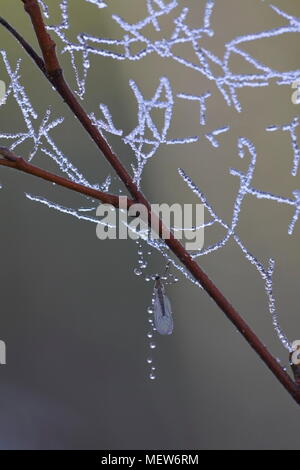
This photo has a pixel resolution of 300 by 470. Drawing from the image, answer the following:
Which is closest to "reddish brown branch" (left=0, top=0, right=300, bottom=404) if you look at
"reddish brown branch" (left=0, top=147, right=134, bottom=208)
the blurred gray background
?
"reddish brown branch" (left=0, top=147, right=134, bottom=208)

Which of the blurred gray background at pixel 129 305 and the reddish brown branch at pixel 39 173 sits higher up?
the blurred gray background at pixel 129 305

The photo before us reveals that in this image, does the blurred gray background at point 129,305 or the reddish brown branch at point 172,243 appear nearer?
the reddish brown branch at point 172,243

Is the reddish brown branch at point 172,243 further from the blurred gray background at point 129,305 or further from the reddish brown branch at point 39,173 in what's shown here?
the blurred gray background at point 129,305

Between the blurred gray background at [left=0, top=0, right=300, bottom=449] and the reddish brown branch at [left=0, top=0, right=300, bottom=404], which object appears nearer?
the reddish brown branch at [left=0, top=0, right=300, bottom=404]

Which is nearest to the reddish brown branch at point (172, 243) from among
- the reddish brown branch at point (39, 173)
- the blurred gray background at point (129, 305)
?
the reddish brown branch at point (39, 173)

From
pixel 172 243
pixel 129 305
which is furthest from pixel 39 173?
pixel 129 305

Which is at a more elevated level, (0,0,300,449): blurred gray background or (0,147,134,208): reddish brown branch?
(0,0,300,449): blurred gray background

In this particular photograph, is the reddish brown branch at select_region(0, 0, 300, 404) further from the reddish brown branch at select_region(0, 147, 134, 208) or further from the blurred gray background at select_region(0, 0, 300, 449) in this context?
the blurred gray background at select_region(0, 0, 300, 449)

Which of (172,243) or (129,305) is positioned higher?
(129,305)

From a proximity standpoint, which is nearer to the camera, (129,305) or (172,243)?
(172,243)

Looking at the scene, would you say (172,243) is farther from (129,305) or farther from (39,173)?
(129,305)
